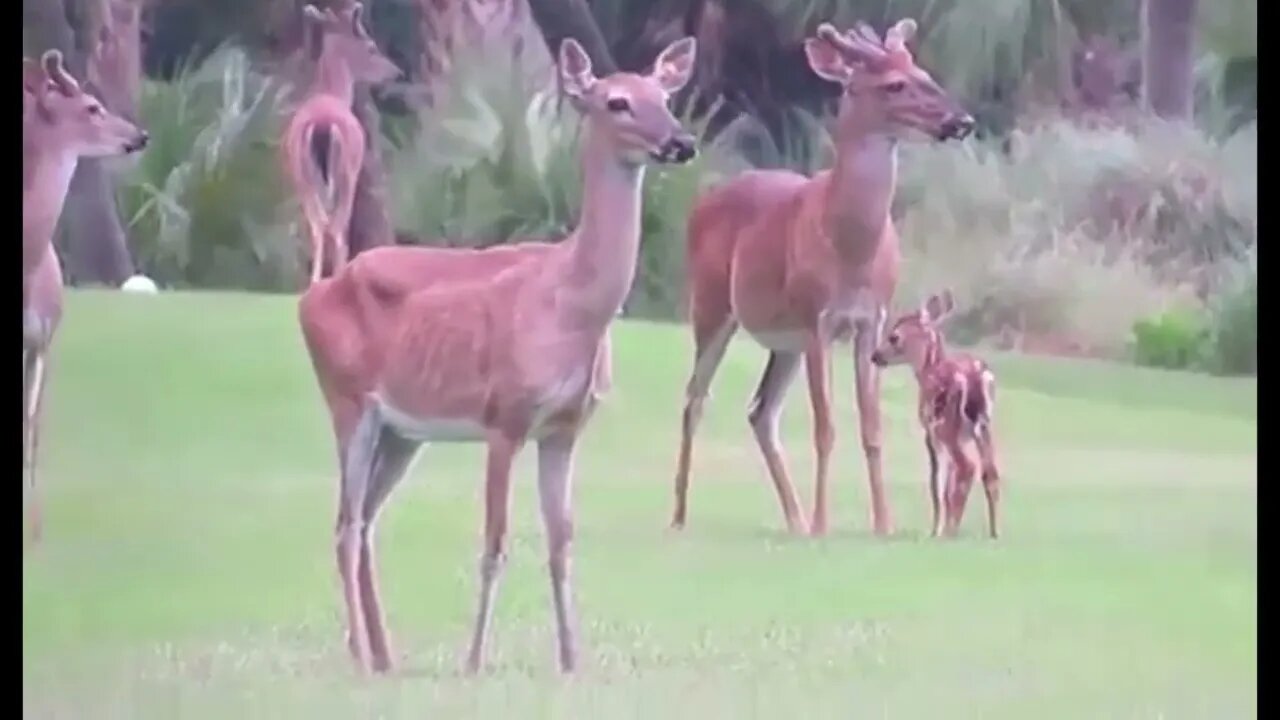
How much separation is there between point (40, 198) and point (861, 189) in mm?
1336

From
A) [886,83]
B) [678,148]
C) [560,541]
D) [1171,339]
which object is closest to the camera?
[678,148]

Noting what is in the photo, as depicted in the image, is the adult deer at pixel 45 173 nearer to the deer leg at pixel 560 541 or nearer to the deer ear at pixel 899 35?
the deer leg at pixel 560 541

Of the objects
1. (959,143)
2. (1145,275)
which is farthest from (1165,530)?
(959,143)

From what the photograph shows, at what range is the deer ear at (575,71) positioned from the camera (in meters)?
3.94

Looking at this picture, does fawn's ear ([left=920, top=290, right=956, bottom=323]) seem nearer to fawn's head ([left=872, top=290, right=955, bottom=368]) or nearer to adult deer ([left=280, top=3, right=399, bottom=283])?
fawn's head ([left=872, top=290, right=955, bottom=368])

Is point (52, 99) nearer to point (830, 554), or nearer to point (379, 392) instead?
point (379, 392)

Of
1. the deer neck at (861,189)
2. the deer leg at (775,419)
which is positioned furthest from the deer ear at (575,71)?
the deer leg at (775,419)

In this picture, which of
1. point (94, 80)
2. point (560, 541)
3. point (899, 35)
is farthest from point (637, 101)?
point (94, 80)

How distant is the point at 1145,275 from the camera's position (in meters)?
4.14

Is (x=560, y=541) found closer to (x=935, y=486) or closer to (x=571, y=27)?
(x=935, y=486)

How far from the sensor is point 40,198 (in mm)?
4066

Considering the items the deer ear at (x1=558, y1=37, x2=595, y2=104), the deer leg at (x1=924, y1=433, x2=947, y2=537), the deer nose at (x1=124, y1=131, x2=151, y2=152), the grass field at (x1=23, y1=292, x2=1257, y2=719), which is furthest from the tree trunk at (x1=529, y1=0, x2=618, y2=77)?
the deer leg at (x1=924, y1=433, x2=947, y2=537)

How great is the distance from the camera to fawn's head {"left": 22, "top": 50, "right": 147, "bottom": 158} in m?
4.07

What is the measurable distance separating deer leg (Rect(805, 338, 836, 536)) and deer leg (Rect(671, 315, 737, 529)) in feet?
0.48
